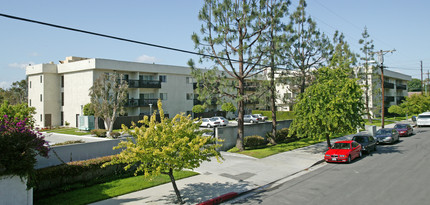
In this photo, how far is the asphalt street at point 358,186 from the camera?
1148 centimetres

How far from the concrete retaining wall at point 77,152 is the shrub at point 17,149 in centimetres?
283

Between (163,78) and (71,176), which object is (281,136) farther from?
(163,78)

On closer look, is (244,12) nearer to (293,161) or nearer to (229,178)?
(293,161)

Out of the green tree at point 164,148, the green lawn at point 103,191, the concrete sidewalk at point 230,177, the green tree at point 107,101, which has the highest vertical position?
the green tree at point 107,101

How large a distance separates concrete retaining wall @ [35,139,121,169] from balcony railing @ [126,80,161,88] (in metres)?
28.6

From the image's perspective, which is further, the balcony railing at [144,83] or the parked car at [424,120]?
the balcony railing at [144,83]

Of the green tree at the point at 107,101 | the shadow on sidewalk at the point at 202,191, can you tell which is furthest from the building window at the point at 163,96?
the shadow on sidewalk at the point at 202,191

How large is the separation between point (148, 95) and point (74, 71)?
11161 mm

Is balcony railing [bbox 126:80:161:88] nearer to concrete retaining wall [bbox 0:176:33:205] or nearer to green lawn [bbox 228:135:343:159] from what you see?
green lawn [bbox 228:135:343:159]

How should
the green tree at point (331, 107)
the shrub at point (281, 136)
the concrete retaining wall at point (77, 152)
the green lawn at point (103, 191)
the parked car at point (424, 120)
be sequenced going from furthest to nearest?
the parked car at point (424, 120) < the shrub at point (281, 136) < the green tree at point (331, 107) < the concrete retaining wall at point (77, 152) < the green lawn at point (103, 191)

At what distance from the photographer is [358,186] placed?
1329 cm

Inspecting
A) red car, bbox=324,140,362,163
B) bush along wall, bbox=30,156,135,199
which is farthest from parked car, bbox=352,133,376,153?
bush along wall, bbox=30,156,135,199

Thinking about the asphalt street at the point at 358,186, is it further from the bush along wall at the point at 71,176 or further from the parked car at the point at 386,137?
the parked car at the point at 386,137

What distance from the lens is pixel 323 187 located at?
13.4m
